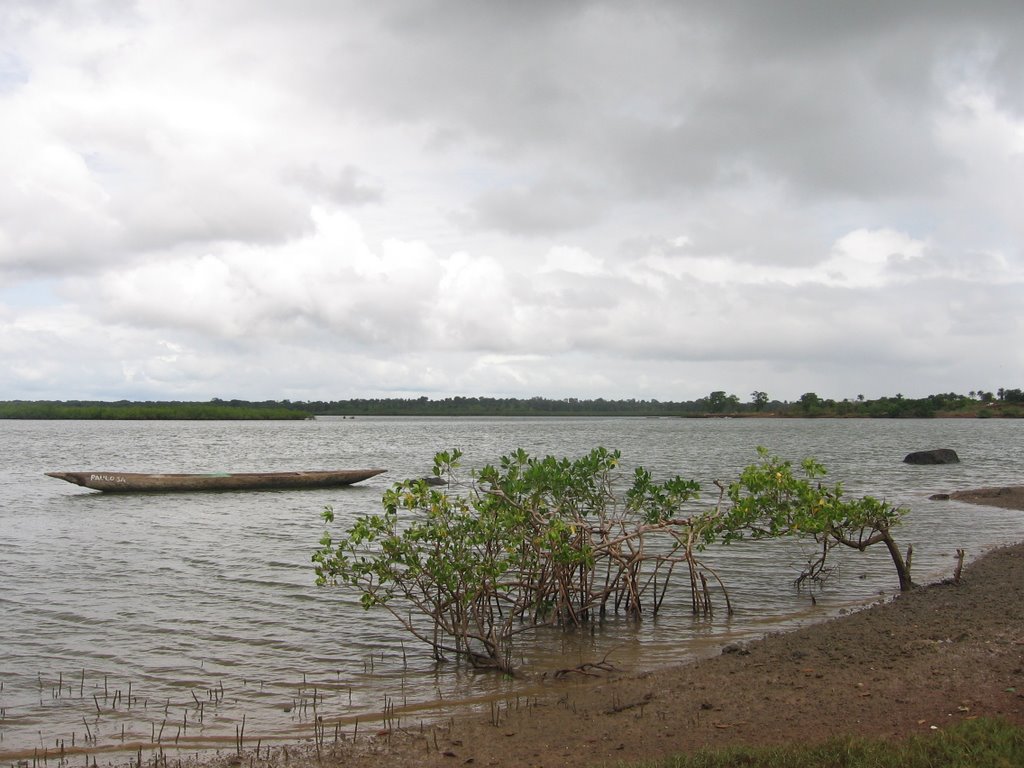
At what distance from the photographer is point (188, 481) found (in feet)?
116

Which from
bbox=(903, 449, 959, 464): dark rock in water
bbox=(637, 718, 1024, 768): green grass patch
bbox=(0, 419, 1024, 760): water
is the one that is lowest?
bbox=(0, 419, 1024, 760): water

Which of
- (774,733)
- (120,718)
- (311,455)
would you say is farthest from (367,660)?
(311,455)

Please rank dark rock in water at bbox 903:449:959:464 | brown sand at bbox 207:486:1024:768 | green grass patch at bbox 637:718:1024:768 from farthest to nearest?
dark rock in water at bbox 903:449:959:464 < brown sand at bbox 207:486:1024:768 < green grass patch at bbox 637:718:1024:768

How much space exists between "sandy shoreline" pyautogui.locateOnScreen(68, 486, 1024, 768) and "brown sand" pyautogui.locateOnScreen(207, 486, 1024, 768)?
16mm

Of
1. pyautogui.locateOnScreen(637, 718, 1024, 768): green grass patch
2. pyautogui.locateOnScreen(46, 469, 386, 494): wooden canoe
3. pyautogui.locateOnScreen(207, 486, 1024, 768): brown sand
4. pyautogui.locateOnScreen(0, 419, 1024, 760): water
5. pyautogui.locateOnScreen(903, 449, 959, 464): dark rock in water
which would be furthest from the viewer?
pyautogui.locateOnScreen(903, 449, 959, 464): dark rock in water

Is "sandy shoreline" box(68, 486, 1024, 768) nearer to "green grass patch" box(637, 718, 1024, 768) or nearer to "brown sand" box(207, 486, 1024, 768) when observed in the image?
"brown sand" box(207, 486, 1024, 768)

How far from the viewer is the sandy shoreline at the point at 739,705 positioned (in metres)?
7.50

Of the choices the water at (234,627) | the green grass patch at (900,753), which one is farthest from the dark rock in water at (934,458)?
the green grass patch at (900,753)

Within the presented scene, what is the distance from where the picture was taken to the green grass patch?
20.1ft

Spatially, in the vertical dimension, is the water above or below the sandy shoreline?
below

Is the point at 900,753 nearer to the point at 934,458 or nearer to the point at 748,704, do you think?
the point at 748,704

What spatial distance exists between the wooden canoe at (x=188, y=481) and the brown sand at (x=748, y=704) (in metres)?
28.0

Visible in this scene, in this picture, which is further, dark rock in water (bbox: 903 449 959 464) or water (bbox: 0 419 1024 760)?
dark rock in water (bbox: 903 449 959 464)

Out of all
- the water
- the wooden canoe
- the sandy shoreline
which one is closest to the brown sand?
the sandy shoreline
